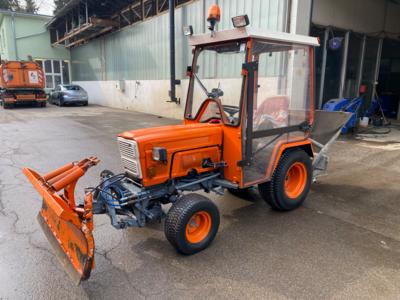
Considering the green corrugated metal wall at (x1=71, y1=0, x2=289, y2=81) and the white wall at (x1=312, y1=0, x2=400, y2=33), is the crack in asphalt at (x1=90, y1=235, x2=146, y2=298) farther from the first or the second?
the white wall at (x1=312, y1=0, x2=400, y2=33)

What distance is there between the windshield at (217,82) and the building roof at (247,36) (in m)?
0.12

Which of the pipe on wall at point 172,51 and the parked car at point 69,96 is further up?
the pipe on wall at point 172,51

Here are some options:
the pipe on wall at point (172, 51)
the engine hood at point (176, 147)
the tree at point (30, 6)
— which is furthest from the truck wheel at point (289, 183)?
the tree at point (30, 6)

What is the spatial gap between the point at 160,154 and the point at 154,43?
491 inches

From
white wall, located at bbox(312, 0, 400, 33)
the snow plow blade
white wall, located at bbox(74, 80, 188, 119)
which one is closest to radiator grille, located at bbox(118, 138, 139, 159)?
the snow plow blade

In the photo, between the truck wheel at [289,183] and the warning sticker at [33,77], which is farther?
the warning sticker at [33,77]

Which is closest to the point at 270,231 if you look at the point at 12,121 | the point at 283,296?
the point at 283,296

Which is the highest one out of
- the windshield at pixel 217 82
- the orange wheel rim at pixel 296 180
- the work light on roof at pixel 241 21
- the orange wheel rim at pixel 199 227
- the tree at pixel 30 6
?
the tree at pixel 30 6

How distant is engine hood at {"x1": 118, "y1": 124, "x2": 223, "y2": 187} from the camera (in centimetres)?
307

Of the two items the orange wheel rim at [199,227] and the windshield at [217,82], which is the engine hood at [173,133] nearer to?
the windshield at [217,82]

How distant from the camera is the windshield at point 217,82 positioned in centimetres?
339

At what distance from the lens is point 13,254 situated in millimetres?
3113

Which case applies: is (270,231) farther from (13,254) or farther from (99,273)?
(13,254)

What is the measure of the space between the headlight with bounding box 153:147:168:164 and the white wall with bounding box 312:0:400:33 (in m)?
7.66
